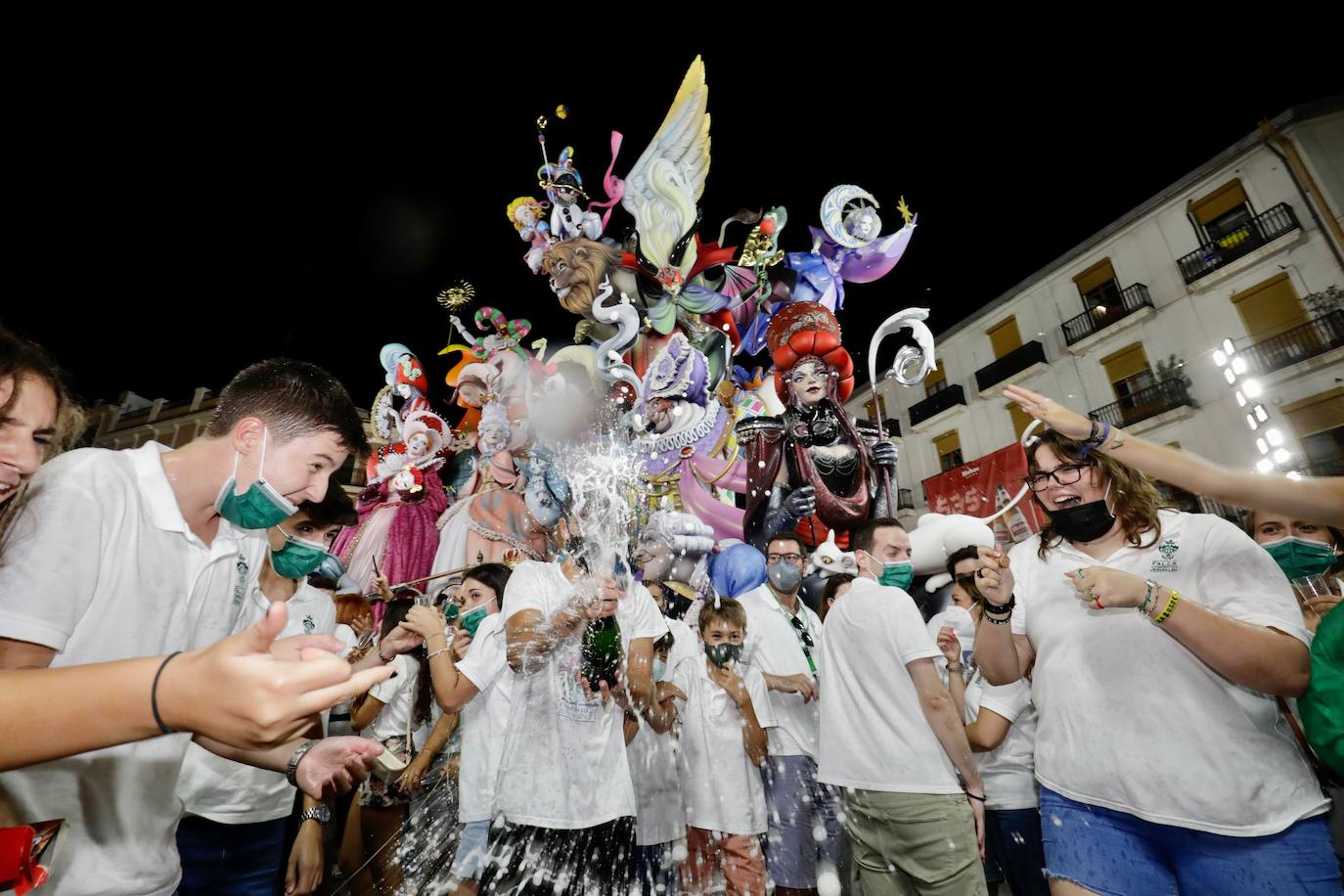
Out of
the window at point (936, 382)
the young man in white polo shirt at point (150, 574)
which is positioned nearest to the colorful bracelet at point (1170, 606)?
the young man in white polo shirt at point (150, 574)

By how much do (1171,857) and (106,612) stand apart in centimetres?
317

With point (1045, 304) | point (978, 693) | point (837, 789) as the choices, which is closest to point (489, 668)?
point (837, 789)

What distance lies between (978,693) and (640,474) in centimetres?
393

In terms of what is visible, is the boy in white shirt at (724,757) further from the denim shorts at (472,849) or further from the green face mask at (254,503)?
the green face mask at (254,503)

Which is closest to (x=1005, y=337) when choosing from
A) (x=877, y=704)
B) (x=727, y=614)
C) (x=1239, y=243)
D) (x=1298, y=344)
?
(x=1239, y=243)

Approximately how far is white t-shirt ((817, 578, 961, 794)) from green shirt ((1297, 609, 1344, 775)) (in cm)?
116

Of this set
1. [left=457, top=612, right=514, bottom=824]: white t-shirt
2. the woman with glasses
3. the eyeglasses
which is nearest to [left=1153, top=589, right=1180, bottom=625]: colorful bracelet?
the woman with glasses

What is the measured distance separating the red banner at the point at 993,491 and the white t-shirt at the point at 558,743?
533cm

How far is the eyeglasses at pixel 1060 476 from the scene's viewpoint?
2314 millimetres

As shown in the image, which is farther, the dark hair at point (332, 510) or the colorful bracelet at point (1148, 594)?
the dark hair at point (332, 510)

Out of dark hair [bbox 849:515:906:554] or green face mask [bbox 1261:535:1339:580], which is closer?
green face mask [bbox 1261:535:1339:580]

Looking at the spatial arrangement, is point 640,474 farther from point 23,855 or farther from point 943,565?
point 23,855

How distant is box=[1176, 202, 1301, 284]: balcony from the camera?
1006 cm

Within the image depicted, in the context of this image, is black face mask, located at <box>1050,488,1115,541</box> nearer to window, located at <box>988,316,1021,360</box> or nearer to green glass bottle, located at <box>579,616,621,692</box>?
green glass bottle, located at <box>579,616,621,692</box>
